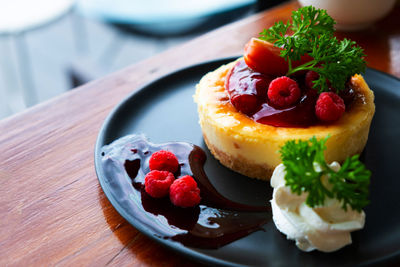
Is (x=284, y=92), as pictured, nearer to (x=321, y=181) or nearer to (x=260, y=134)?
(x=260, y=134)

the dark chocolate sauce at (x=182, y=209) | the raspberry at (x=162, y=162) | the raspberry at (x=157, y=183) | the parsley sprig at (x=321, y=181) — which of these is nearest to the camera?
the parsley sprig at (x=321, y=181)

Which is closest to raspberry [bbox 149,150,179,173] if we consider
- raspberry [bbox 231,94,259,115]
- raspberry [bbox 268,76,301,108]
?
raspberry [bbox 231,94,259,115]

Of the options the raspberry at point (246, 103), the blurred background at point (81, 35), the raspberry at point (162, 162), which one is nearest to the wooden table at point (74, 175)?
the raspberry at point (162, 162)

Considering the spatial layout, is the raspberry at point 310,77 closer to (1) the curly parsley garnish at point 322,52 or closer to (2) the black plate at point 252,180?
(1) the curly parsley garnish at point 322,52

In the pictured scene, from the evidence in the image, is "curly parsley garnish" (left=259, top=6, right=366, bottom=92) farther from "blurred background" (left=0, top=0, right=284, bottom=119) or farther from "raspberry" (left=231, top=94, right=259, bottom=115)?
"blurred background" (left=0, top=0, right=284, bottom=119)

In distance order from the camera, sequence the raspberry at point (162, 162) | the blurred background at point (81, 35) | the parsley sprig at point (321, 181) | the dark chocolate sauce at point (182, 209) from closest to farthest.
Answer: the parsley sprig at point (321, 181) < the dark chocolate sauce at point (182, 209) < the raspberry at point (162, 162) < the blurred background at point (81, 35)

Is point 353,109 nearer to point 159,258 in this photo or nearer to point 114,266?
point 159,258
